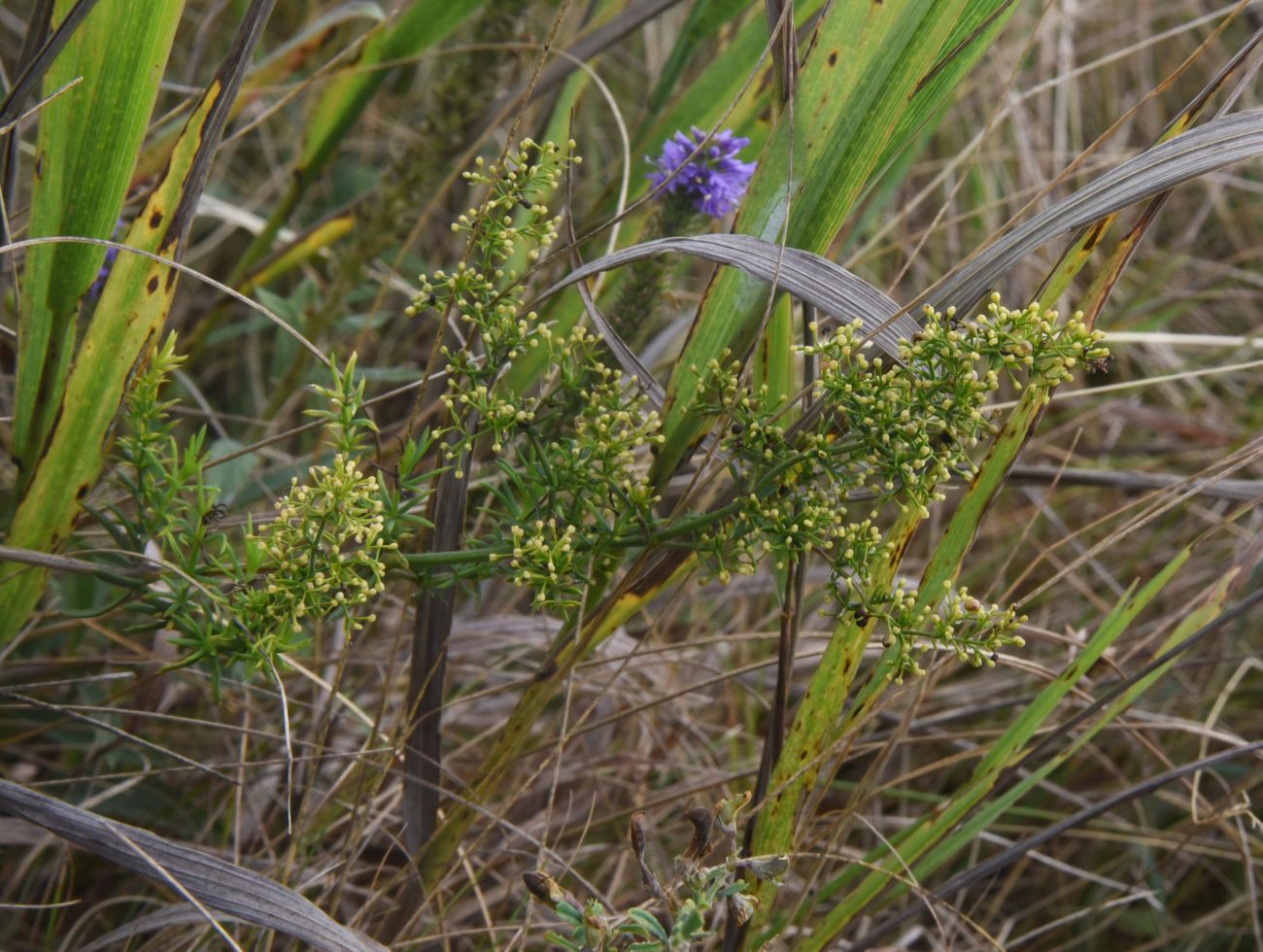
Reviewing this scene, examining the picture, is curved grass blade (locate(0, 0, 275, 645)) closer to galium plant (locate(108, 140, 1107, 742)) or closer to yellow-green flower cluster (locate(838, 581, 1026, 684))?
galium plant (locate(108, 140, 1107, 742))

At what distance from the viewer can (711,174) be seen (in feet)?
3.67

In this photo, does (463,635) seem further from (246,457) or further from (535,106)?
(535,106)

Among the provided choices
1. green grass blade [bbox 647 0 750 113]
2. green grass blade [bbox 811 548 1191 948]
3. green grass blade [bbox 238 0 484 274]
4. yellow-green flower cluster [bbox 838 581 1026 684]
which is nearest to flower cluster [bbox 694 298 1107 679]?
yellow-green flower cluster [bbox 838 581 1026 684]

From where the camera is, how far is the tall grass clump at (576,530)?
812 millimetres

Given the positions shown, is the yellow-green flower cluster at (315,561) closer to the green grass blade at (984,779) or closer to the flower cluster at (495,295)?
the flower cluster at (495,295)

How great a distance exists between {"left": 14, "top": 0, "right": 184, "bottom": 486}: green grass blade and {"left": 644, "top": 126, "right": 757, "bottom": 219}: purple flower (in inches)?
18.3

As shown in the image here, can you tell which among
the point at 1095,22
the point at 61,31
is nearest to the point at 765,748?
the point at 61,31

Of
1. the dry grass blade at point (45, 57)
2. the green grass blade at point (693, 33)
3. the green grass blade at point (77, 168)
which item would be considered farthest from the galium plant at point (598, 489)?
the green grass blade at point (693, 33)

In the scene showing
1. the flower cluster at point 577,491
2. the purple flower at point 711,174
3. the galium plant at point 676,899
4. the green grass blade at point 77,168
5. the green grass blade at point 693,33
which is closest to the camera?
the galium plant at point 676,899

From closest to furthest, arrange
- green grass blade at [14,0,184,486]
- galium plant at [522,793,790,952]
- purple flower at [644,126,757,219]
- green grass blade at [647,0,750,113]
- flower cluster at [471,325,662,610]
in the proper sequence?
galium plant at [522,793,790,952] → flower cluster at [471,325,662,610] → green grass blade at [14,0,184,486] → purple flower at [644,126,757,219] → green grass blade at [647,0,750,113]

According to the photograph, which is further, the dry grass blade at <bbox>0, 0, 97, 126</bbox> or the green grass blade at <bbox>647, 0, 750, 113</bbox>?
the green grass blade at <bbox>647, 0, 750, 113</bbox>

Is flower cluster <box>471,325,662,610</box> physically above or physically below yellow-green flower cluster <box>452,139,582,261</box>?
below

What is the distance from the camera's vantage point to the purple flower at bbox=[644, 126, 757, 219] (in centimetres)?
112

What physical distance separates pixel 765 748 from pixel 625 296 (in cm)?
49
